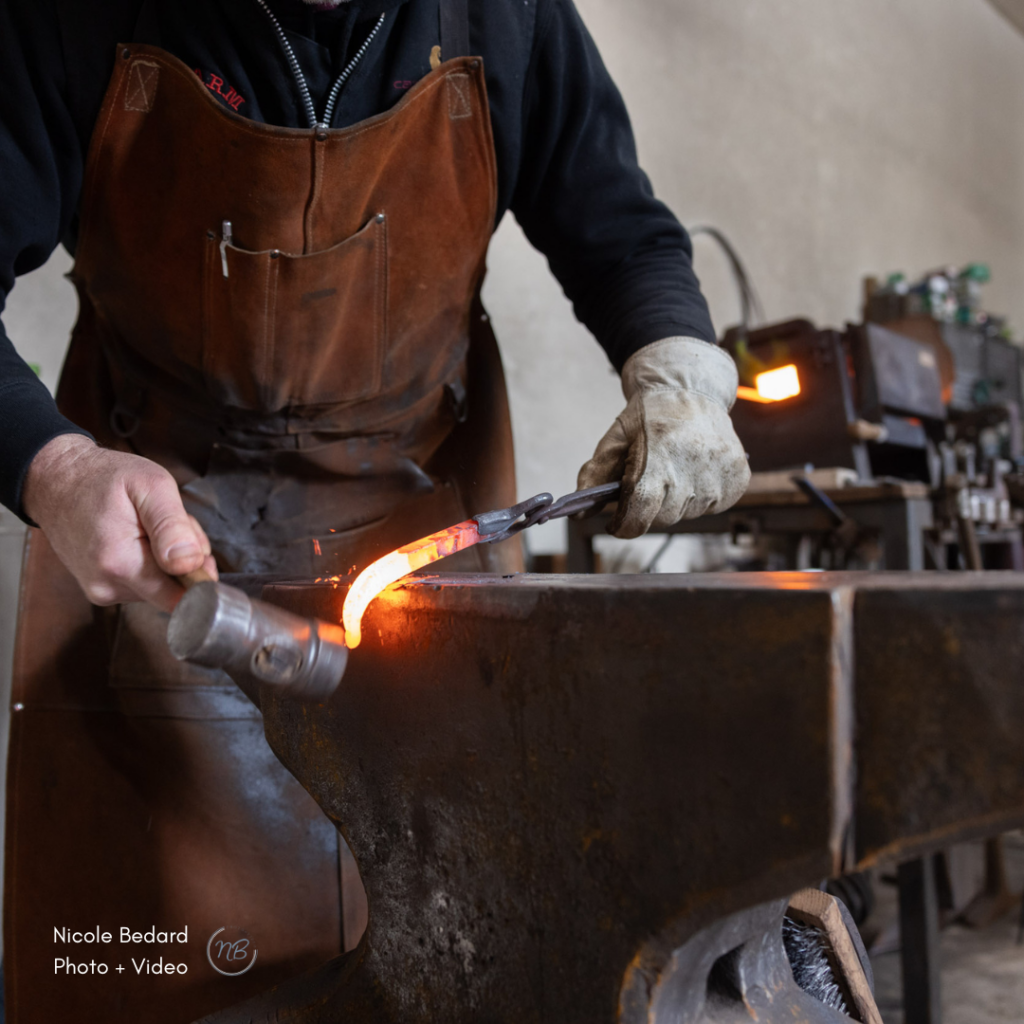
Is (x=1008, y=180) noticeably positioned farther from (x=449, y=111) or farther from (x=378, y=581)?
(x=378, y=581)

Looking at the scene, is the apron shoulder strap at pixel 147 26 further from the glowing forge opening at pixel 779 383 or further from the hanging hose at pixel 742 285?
the hanging hose at pixel 742 285

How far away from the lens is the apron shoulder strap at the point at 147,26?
43.8 inches

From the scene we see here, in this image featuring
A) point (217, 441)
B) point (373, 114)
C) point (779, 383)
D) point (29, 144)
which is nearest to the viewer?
point (29, 144)

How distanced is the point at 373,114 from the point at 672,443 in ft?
2.07

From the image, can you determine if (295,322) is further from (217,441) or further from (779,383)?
(779,383)

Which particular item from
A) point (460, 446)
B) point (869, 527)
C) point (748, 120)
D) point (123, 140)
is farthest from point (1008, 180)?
point (123, 140)

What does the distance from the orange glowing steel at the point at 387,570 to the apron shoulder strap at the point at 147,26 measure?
811 mm

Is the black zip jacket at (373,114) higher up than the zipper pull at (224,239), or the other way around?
the black zip jacket at (373,114)

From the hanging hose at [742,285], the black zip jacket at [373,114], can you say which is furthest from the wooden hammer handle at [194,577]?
the hanging hose at [742,285]

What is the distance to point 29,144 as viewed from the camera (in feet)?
3.57

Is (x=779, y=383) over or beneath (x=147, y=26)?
beneath

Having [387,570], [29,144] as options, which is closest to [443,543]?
[387,570]

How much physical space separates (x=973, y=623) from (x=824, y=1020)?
1.48 feet

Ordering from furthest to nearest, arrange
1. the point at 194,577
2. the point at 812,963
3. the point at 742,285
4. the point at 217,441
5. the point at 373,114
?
1. the point at 742,285
2. the point at 217,441
3. the point at 373,114
4. the point at 812,963
5. the point at 194,577
